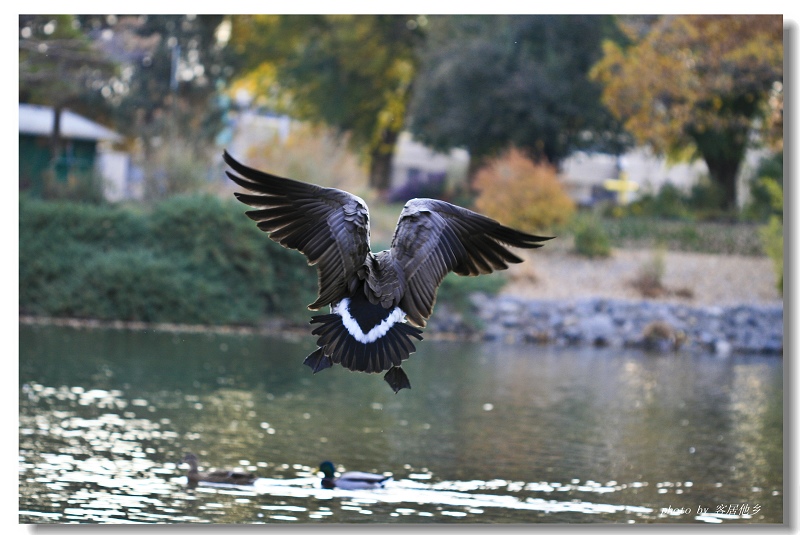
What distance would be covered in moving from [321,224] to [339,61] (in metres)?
24.2

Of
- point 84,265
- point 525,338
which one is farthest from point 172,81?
point 525,338

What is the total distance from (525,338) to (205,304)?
4.45 m

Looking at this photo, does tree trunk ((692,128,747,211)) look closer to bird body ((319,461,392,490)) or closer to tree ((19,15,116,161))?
tree ((19,15,116,161))

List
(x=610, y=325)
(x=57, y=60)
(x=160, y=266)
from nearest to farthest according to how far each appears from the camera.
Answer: (x=160, y=266), (x=610, y=325), (x=57, y=60)

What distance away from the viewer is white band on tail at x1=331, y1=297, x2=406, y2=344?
5.27 metres

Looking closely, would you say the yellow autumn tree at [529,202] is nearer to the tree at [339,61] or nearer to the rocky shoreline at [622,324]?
the rocky shoreline at [622,324]

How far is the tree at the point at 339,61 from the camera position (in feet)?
93.2

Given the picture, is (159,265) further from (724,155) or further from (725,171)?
(725,171)

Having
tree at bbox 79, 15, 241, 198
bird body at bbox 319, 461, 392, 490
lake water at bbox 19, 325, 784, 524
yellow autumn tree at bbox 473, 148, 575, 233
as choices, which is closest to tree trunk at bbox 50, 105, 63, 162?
tree at bbox 79, 15, 241, 198

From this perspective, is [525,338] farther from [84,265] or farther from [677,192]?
[677,192]

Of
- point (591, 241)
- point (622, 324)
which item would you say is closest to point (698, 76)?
point (591, 241)

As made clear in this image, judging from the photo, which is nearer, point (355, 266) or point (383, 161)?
point (355, 266)

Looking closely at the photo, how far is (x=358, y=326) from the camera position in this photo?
17.4 feet

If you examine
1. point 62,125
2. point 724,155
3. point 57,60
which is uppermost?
point 57,60
